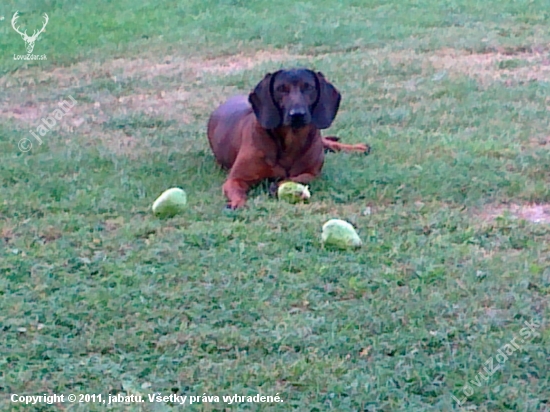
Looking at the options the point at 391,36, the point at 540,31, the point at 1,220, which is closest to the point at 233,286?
the point at 1,220

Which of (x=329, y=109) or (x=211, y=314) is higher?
(x=329, y=109)

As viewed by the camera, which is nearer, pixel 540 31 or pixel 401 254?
pixel 401 254

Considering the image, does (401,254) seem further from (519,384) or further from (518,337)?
(519,384)

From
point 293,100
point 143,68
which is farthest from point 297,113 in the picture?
point 143,68

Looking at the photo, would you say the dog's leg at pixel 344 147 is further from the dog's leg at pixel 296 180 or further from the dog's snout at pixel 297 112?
the dog's snout at pixel 297 112

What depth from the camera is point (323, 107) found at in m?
5.95

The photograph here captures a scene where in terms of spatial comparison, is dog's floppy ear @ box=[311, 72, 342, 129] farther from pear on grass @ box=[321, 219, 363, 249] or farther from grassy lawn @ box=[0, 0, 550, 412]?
pear on grass @ box=[321, 219, 363, 249]

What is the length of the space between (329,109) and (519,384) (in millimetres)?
2874

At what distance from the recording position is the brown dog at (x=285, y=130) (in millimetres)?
5781

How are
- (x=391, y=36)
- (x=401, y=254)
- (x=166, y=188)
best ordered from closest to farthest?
(x=401, y=254), (x=166, y=188), (x=391, y=36)

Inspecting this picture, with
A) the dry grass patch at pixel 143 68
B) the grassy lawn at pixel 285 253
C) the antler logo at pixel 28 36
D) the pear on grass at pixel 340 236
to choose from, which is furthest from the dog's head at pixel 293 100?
the antler logo at pixel 28 36

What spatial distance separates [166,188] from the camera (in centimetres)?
585

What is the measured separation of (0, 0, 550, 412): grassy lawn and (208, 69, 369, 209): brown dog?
0.15 metres

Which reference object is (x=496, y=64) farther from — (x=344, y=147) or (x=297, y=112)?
(x=297, y=112)
